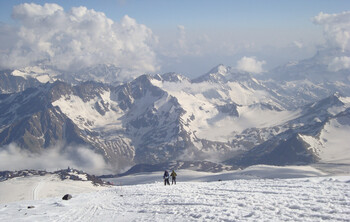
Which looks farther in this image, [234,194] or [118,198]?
[118,198]

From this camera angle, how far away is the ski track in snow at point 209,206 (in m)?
30.9

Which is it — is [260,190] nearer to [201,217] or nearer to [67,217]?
[201,217]

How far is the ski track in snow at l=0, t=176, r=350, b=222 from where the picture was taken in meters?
30.9

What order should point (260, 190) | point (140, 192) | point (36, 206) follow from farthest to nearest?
point (140, 192) → point (36, 206) → point (260, 190)

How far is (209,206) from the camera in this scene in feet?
120

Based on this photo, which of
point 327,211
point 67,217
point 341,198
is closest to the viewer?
point 327,211

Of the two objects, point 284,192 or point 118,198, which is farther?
point 118,198

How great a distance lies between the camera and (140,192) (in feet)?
175

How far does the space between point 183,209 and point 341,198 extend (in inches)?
675

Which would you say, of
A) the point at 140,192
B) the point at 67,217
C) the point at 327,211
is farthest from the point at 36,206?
the point at 327,211

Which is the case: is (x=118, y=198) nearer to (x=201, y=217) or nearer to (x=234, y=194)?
(x=234, y=194)

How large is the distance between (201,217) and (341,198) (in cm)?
1565

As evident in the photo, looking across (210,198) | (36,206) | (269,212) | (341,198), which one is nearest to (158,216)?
(210,198)

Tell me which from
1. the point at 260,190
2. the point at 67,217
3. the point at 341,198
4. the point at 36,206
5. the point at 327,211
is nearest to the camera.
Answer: the point at 327,211
